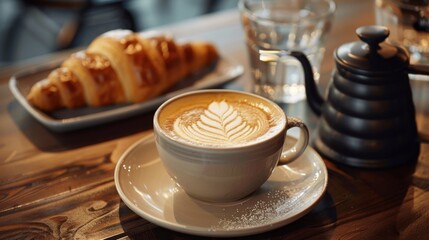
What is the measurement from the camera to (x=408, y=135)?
81cm

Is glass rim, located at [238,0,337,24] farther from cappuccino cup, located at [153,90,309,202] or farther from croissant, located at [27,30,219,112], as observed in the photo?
cappuccino cup, located at [153,90,309,202]

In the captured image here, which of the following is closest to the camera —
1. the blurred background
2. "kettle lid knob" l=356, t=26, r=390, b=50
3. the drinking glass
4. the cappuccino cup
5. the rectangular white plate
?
the cappuccino cup

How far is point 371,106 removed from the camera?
78cm

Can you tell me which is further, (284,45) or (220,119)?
(284,45)

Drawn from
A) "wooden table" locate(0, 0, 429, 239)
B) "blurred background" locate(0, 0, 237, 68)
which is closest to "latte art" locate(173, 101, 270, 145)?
"wooden table" locate(0, 0, 429, 239)

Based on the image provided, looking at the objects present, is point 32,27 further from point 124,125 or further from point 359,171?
point 359,171

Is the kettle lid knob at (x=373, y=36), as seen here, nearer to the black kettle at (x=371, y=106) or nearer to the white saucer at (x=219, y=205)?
the black kettle at (x=371, y=106)

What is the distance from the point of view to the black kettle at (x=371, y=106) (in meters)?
0.76

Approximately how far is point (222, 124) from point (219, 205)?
0.10m

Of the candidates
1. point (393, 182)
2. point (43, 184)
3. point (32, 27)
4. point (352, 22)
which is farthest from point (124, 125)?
point (32, 27)

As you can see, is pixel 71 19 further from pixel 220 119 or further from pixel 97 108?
pixel 220 119

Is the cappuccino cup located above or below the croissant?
above

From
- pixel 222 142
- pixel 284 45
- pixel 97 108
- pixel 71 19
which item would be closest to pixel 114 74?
pixel 97 108

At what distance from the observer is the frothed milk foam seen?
672 millimetres
